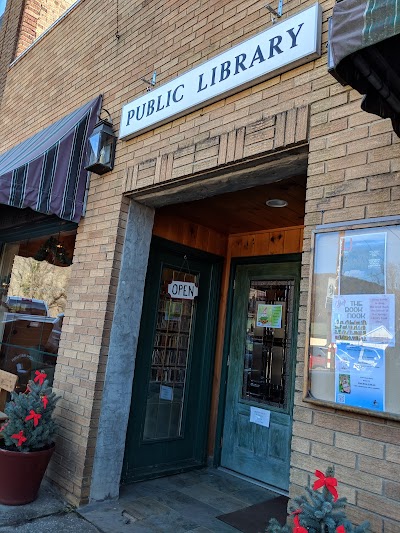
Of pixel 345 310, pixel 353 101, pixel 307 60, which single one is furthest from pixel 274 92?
pixel 345 310

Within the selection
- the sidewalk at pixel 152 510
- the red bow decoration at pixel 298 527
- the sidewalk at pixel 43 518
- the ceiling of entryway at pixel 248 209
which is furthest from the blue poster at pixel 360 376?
the sidewalk at pixel 43 518

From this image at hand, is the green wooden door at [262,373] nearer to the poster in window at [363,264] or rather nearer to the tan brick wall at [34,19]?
the poster in window at [363,264]

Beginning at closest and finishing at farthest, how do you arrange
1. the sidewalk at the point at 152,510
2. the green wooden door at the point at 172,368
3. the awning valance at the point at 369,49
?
1. the awning valance at the point at 369,49
2. the sidewalk at the point at 152,510
3. the green wooden door at the point at 172,368

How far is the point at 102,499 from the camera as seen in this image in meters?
3.89

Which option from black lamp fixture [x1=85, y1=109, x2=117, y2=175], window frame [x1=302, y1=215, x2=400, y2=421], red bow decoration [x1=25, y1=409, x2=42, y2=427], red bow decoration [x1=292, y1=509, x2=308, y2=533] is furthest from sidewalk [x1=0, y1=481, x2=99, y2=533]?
black lamp fixture [x1=85, y1=109, x2=117, y2=175]

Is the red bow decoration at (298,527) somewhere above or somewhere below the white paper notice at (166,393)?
below

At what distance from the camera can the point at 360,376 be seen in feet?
7.24

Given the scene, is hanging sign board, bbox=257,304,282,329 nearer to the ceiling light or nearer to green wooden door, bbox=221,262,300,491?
green wooden door, bbox=221,262,300,491

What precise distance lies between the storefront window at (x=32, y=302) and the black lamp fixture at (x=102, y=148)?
0.97 meters

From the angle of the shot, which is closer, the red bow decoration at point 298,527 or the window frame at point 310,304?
the red bow decoration at point 298,527

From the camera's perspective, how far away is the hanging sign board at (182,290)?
508 cm

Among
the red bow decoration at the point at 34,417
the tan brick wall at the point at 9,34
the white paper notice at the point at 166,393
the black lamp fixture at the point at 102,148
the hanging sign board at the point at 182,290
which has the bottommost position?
the red bow decoration at the point at 34,417

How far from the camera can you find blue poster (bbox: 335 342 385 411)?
2131 mm

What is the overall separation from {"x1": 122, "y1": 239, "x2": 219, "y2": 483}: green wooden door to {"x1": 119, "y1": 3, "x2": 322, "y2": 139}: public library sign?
1.42m
